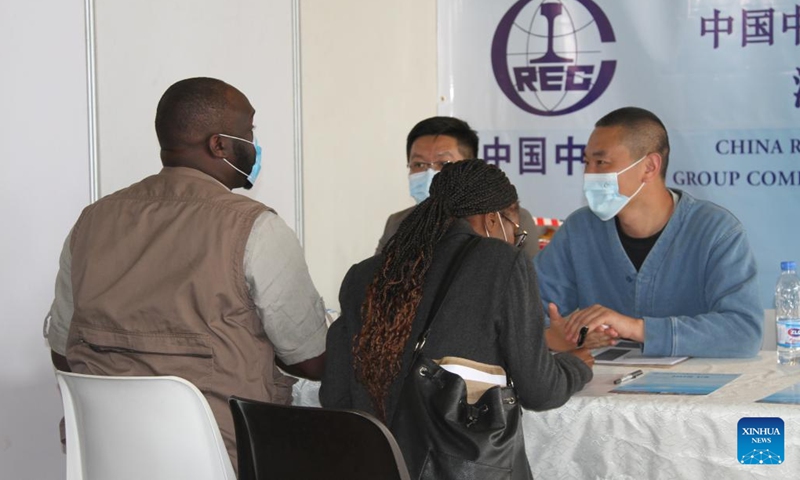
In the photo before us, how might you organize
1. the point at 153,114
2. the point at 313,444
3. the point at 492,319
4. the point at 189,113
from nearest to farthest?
the point at 313,444, the point at 492,319, the point at 189,113, the point at 153,114

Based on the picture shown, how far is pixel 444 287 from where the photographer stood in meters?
1.88

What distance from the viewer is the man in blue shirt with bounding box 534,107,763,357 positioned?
259 centimetres

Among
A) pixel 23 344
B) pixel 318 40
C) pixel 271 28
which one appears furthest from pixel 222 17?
pixel 23 344

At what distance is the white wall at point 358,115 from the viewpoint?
470 centimetres

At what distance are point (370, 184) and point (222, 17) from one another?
4.42ft

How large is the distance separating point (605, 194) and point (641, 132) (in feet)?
0.80

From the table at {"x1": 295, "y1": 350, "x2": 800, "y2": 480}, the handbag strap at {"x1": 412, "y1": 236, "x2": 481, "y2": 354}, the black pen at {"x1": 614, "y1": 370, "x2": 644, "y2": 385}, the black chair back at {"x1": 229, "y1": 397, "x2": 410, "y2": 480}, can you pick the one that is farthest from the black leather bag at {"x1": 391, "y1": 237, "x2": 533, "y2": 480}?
the black pen at {"x1": 614, "y1": 370, "x2": 644, "y2": 385}

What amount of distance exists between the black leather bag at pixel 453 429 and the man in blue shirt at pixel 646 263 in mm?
815

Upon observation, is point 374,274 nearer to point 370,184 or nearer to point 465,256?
point 465,256

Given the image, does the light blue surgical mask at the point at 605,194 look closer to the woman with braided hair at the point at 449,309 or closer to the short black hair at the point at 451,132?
the short black hair at the point at 451,132

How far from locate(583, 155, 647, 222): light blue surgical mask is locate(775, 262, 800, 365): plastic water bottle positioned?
1.73ft

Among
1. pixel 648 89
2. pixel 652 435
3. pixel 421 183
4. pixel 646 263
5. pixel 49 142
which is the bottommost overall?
pixel 652 435

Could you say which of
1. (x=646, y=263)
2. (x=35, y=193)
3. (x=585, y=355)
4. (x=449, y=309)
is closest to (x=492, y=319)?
(x=449, y=309)

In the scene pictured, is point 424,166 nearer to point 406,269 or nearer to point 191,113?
point 191,113
